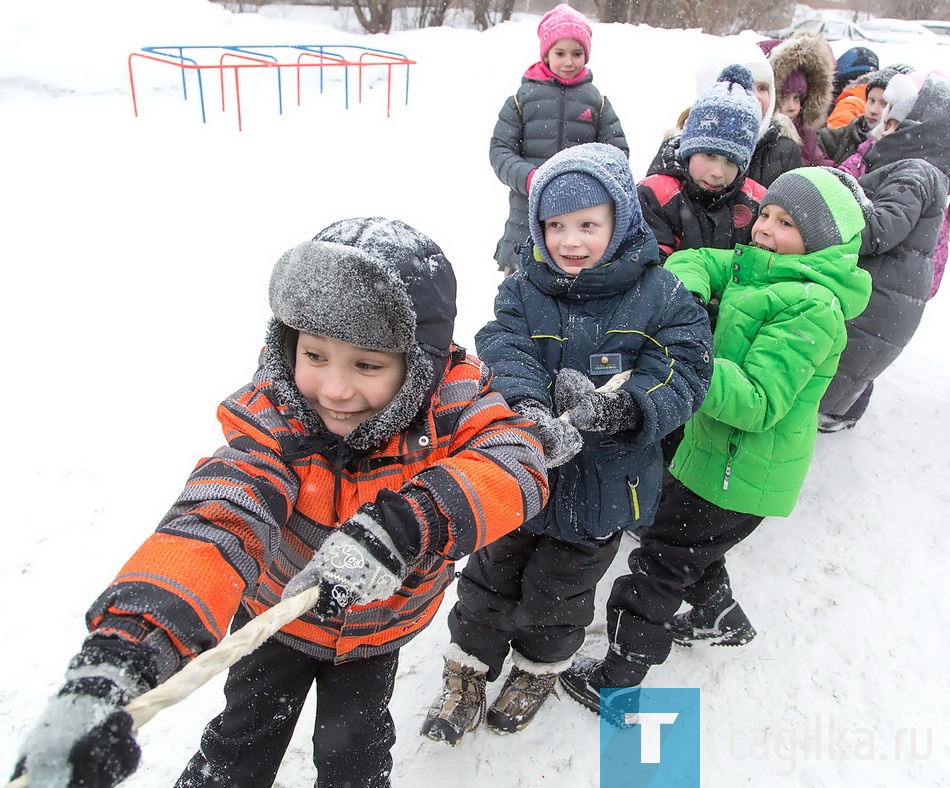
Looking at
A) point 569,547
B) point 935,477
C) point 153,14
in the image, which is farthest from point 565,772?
point 153,14

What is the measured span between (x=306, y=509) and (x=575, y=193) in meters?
1.16

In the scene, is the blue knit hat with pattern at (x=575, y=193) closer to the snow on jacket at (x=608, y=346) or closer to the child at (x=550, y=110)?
the snow on jacket at (x=608, y=346)

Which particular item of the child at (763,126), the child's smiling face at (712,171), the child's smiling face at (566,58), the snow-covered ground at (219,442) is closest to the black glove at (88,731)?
the snow-covered ground at (219,442)

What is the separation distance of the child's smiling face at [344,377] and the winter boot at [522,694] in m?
1.29

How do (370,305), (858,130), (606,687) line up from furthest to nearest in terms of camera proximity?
1. (858,130)
2. (606,687)
3. (370,305)

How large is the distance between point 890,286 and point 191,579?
3.24 m

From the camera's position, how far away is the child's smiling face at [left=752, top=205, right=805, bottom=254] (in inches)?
93.0

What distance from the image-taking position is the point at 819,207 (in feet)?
7.56

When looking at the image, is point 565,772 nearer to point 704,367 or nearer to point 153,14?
point 704,367

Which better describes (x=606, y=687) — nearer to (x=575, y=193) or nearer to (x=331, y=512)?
(x=331, y=512)

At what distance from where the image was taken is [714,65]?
354 cm

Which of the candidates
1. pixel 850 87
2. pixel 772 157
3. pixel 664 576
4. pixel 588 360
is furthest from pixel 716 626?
pixel 850 87

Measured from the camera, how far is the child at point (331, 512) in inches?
47.4

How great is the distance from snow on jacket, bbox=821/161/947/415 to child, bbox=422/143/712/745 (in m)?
1.52
